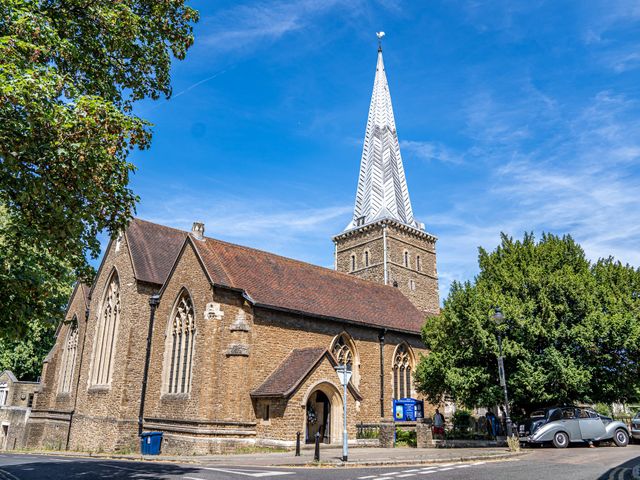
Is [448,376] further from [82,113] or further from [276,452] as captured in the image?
[82,113]

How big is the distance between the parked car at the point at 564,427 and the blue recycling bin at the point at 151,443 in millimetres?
14570

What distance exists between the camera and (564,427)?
19.0 meters

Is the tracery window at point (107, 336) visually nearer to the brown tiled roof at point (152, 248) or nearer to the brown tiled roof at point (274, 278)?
the brown tiled roof at point (152, 248)

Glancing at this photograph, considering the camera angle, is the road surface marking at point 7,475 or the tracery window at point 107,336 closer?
the road surface marking at point 7,475

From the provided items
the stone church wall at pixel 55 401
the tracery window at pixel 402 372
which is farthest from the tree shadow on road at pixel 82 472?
the tracery window at pixel 402 372

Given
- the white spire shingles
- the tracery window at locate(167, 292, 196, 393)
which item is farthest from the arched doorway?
the white spire shingles

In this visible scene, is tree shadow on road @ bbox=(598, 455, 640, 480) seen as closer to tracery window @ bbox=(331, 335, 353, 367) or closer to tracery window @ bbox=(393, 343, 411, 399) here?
tracery window @ bbox=(331, 335, 353, 367)

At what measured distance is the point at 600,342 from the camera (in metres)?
20.9

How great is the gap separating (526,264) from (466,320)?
4236 millimetres

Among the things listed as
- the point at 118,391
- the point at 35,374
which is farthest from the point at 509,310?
the point at 35,374

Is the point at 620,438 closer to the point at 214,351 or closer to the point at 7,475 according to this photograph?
the point at 214,351

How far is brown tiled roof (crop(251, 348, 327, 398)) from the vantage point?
812 inches

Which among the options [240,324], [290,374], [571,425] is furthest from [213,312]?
[571,425]

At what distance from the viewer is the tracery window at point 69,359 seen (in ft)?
98.2
